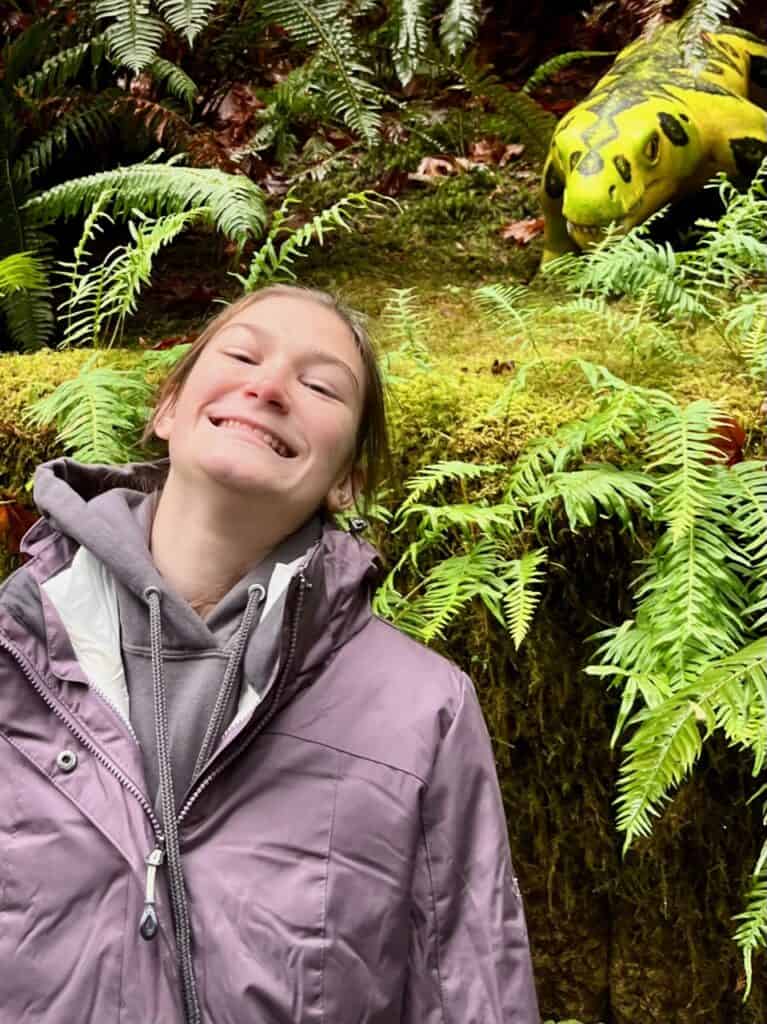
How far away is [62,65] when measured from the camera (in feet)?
12.4

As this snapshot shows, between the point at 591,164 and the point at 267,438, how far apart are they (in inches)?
86.1

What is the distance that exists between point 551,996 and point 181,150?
3.16 m

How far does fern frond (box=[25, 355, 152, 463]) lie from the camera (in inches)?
101

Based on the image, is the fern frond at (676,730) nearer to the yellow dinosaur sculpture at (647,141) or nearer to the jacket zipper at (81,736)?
the jacket zipper at (81,736)

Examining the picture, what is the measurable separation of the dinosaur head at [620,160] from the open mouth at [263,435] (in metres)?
2.03

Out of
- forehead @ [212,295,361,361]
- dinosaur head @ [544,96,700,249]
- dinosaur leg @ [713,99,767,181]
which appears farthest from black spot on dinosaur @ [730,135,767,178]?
forehead @ [212,295,361,361]

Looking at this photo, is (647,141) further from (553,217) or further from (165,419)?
(165,419)

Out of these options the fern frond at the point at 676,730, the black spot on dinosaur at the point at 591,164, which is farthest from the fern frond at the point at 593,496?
the black spot on dinosaur at the point at 591,164

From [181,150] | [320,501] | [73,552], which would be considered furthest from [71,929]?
[181,150]

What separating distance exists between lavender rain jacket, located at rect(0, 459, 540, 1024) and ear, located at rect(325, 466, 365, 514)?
0.65ft

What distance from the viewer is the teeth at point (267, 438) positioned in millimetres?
1695

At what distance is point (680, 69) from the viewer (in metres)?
3.88

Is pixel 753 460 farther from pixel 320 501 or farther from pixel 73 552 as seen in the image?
pixel 73 552

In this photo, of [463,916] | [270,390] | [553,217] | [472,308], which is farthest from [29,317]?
[463,916]
